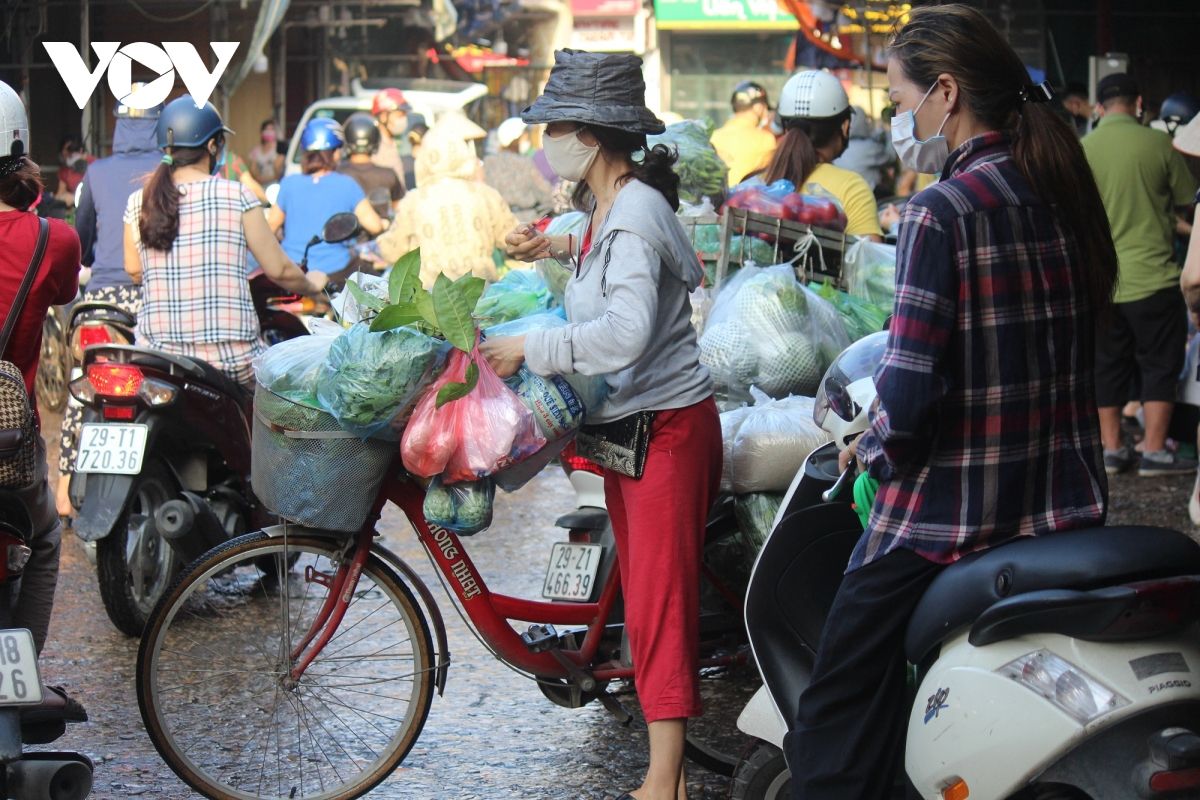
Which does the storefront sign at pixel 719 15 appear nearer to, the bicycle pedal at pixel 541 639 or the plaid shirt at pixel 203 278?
the plaid shirt at pixel 203 278

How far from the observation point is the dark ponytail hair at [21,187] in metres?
4.06

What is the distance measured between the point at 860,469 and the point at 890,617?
11.5 inches

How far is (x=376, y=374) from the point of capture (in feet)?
A: 12.4

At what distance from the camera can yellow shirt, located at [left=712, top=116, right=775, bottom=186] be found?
1160cm

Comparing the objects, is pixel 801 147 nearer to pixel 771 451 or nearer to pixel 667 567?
pixel 771 451

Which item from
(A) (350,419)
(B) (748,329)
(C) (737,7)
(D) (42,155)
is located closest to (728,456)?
(B) (748,329)

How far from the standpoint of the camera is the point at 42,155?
20391 mm

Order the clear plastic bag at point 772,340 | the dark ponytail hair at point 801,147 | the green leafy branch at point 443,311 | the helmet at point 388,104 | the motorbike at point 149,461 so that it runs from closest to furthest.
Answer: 1. the green leafy branch at point 443,311
2. the clear plastic bag at point 772,340
3. the motorbike at point 149,461
4. the dark ponytail hair at point 801,147
5. the helmet at point 388,104

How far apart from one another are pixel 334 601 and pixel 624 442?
874 mm

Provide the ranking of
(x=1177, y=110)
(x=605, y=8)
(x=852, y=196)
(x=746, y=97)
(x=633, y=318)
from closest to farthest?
(x=633, y=318) < (x=852, y=196) < (x=1177, y=110) < (x=746, y=97) < (x=605, y=8)

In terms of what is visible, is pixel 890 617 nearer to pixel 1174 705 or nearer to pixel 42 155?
pixel 1174 705

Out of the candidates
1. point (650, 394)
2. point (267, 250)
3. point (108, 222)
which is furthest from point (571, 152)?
point (108, 222)

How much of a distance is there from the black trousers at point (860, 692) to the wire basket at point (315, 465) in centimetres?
130

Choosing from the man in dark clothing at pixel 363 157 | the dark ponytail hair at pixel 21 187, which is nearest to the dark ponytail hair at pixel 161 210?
the dark ponytail hair at pixel 21 187
